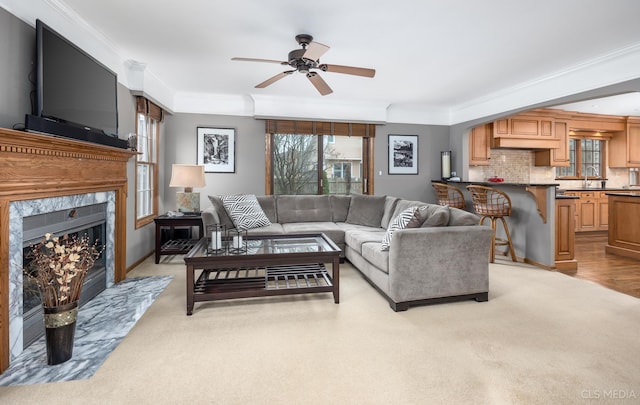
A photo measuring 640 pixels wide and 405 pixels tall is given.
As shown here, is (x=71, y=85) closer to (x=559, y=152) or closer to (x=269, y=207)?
(x=269, y=207)

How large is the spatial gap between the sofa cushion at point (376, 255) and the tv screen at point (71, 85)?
2.71 m

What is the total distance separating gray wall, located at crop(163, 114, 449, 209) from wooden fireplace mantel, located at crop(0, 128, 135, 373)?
185cm

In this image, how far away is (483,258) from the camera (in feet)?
9.43

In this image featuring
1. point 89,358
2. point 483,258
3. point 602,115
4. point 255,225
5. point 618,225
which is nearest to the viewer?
point 89,358

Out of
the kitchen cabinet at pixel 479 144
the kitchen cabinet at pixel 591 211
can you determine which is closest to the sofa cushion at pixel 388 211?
the kitchen cabinet at pixel 479 144

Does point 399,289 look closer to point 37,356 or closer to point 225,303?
point 225,303

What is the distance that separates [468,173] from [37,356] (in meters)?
6.13

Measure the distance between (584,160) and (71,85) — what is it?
29.1 ft

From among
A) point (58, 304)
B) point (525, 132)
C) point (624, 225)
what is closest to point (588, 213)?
point (624, 225)

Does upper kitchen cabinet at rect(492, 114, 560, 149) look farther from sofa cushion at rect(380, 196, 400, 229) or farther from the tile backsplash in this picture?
sofa cushion at rect(380, 196, 400, 229)

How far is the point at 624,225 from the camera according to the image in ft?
15.3

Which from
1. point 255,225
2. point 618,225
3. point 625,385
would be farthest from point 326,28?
point 618,225

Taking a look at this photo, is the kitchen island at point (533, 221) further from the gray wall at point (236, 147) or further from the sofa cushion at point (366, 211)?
the gray wall at point (236, 147)

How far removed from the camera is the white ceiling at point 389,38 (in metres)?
Result: 2.56
